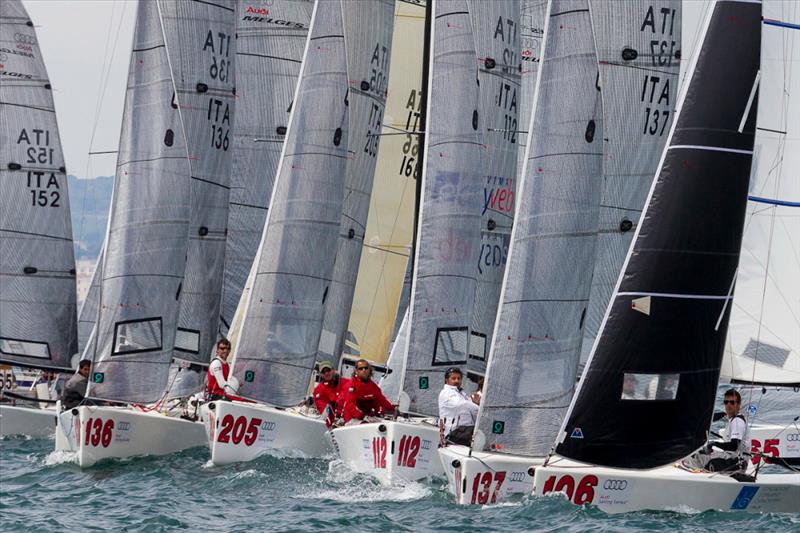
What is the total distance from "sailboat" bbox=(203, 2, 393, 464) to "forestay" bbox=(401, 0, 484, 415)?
70.8 inches

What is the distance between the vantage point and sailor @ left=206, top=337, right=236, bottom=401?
22.4 m

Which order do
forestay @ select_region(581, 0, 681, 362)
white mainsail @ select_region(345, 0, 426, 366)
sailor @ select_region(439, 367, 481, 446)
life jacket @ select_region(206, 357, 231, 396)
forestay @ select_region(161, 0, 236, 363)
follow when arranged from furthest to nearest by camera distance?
1. forestay @ select_region(161, 0, 236, 363)
2. white mainsail @ select_region(345, 0, 426, 366)
3. life jacket @ select_region(206, 357, 231, 396)
4. forestay @ select_region(581, 0, 681, 362)
5. sailor @ select_region(439, 367, 481, 446)

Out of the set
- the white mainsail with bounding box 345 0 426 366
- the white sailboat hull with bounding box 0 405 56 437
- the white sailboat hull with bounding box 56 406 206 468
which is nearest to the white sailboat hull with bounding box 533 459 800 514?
the white sailboat hull with bounding box 56 406 206 468

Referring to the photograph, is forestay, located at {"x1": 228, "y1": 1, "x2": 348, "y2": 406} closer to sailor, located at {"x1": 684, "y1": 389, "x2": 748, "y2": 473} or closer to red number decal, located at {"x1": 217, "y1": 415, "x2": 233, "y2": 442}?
red number decal, located at {"x1": 217, "y1": 415, "x2": 233, "y2": 442}

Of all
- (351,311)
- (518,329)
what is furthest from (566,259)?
(351,311)

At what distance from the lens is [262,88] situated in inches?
1091

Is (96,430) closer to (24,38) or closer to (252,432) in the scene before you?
(252,432)

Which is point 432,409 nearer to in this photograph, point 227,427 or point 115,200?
point 227,427

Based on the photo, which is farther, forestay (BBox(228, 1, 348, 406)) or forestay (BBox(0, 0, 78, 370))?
forestay (BBox(0, 0, 78, 370))

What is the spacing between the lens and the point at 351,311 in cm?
2558

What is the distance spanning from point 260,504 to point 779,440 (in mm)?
7827

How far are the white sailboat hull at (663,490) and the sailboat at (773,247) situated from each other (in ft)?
16.5

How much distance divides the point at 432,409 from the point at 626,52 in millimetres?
5017

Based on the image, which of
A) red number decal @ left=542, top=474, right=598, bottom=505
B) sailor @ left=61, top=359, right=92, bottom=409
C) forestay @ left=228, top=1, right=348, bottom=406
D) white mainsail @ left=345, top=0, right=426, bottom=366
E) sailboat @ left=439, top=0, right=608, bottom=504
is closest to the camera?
red number decal @ left=542, top=474, right=598, bottom=505
